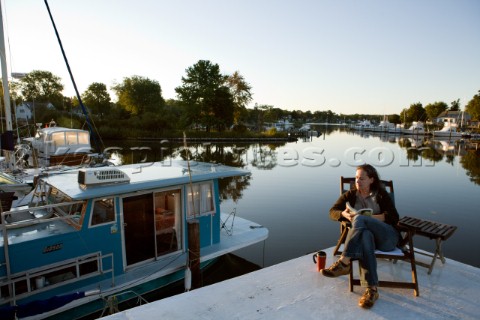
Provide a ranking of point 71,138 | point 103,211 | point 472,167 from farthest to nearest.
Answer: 1. point 472,167
2. point 71,138
3. point 103,211

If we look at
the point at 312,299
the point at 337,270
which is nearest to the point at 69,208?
the point at 312,299

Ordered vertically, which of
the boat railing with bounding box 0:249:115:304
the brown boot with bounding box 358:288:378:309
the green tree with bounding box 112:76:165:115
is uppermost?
the green tree with bounding box 112:76:165:115

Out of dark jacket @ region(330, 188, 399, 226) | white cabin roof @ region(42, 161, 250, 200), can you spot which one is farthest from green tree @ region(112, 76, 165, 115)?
dark jacket @ region(330, 188, 399, 226)

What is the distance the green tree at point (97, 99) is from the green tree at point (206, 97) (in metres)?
27.9

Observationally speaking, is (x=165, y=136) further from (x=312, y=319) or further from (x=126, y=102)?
(x=312, y=319)

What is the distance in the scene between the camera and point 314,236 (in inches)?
476

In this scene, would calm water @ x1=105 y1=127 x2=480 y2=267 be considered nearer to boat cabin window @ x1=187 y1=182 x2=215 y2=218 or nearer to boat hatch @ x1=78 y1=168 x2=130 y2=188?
boat cabin window @ x1=187 y1=182 x2=215 y2=218

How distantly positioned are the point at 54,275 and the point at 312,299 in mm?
4883

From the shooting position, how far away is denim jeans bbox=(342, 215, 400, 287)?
158 inches

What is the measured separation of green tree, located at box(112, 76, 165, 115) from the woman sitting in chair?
227 feet

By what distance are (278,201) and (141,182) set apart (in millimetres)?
11034

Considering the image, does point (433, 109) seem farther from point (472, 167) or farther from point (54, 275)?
point (54, 275)

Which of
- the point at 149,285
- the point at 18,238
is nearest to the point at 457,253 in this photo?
the point at 149,285

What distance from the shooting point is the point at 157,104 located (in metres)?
70.7
